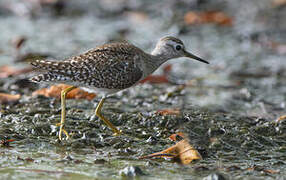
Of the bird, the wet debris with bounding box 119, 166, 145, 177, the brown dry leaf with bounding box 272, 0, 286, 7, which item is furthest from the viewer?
the brown dry leaf with bounding box 272, 0, 286, 7

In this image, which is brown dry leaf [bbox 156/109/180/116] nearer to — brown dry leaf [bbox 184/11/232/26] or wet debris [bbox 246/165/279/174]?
wet debris [bbox 246/165/279/174]

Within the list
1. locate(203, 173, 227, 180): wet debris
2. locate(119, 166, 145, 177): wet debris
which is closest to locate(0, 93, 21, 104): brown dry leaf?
locate(119, 166, 145, 177): wet debris

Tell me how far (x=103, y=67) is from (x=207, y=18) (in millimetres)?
6501

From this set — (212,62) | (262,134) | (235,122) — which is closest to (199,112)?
(235,122)

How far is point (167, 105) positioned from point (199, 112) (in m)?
0.71

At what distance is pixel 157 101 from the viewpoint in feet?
23.4

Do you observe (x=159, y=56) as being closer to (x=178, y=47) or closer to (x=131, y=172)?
(x=178, y=47)

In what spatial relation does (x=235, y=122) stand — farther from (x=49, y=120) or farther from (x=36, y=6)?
(x=36, y=6)

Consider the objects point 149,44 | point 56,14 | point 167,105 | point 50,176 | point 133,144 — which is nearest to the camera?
point 50,176

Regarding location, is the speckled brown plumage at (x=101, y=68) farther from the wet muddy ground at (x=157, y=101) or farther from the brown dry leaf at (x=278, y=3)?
the brown dry leaf at (x=278, y=3)

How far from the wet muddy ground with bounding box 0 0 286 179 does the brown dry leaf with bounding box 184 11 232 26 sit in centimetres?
11

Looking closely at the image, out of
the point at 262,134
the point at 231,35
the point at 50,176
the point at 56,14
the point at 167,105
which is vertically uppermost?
the point at 56,14

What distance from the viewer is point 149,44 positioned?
10.6 meters

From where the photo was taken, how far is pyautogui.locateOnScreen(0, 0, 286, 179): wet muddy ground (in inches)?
193
